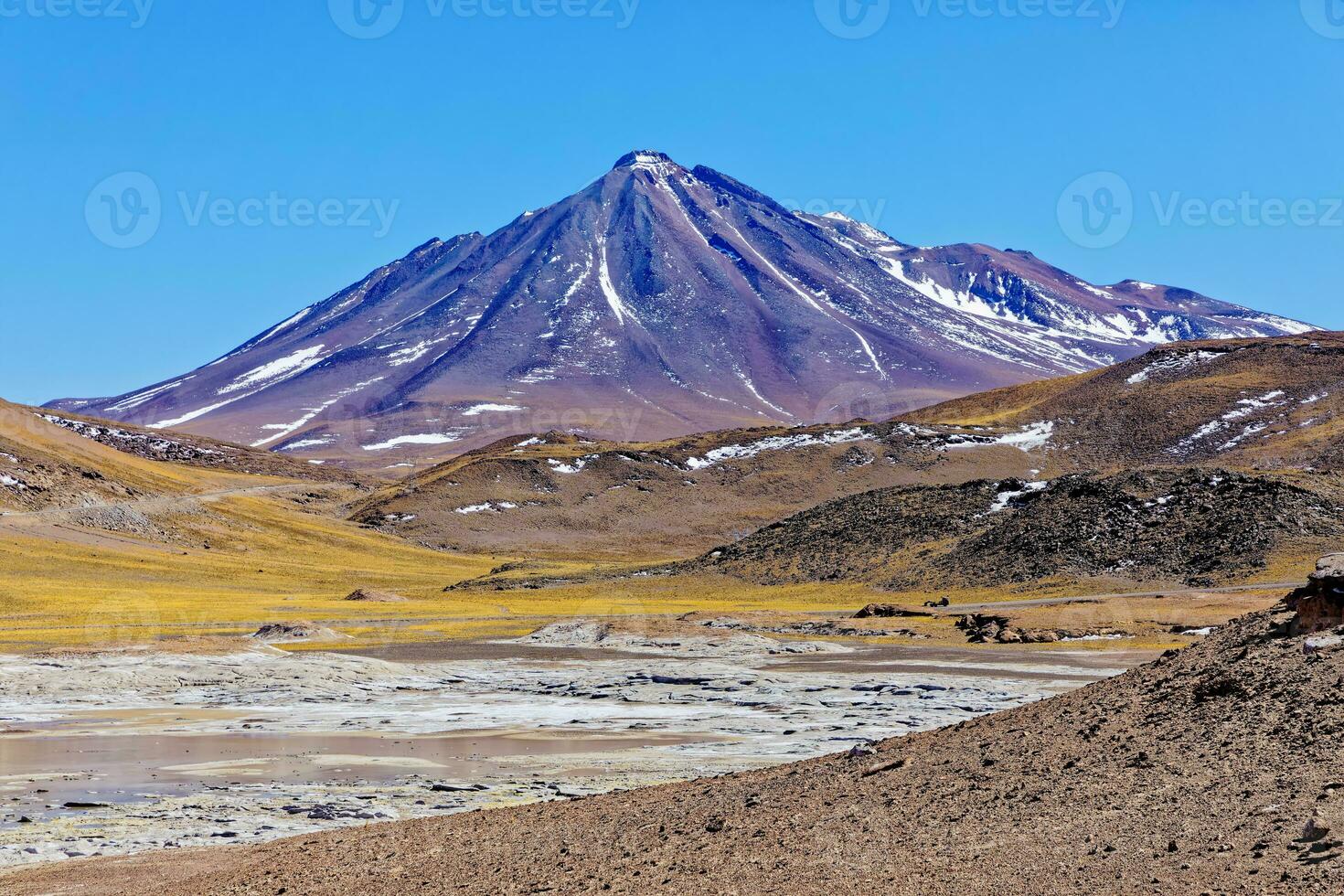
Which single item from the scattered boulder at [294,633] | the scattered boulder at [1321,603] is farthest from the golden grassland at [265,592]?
the scattered boulder at [1321,603]

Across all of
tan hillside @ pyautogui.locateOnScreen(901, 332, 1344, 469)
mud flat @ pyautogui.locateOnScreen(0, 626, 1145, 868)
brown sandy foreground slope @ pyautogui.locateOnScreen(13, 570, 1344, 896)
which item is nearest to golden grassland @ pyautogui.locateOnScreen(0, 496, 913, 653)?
mud flat @ pyautogui.locateOnScreen(0, 626, 1145, 868)

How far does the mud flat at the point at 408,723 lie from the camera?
2020 cm

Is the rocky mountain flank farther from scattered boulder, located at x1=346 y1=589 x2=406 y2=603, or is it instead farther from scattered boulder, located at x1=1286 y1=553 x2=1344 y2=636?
scattered boulder, located at x1=1286 y1=553 x2=1344 y2=636

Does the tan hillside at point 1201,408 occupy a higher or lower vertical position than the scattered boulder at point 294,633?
higher

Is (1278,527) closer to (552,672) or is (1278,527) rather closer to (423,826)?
(552,672)

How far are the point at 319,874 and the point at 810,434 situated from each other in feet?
506

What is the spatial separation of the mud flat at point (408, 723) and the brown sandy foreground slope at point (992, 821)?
349 centimetres

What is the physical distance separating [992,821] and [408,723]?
68.3 ft

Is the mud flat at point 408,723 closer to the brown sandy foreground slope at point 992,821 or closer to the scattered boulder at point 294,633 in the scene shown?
the brown sandy foreground slope at point 992,821

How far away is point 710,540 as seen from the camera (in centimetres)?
14075

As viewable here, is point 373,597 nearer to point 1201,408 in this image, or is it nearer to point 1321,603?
point 1321,603

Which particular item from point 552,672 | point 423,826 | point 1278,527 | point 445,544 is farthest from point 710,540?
point 423,826

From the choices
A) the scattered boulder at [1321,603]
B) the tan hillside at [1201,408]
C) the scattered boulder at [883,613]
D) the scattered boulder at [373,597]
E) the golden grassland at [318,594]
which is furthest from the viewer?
the tan hillside at [1201,408]

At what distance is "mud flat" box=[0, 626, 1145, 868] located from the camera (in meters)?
20.2
